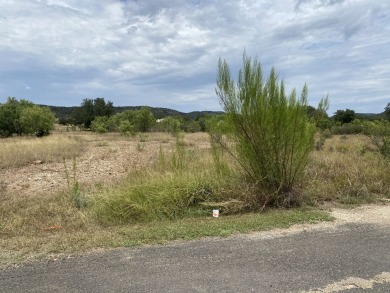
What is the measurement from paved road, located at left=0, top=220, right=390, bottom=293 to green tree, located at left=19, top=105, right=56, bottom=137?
178 feet

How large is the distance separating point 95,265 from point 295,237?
9.82 ft

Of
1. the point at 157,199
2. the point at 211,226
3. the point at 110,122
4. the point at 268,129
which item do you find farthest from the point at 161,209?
the point at 110,122

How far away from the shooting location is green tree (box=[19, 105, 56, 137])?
53.4m

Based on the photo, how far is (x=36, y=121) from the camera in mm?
53625

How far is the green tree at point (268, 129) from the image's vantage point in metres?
7.41

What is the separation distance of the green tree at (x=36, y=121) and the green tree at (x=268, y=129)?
52.3m

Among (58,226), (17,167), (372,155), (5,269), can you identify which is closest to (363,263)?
(5,269)

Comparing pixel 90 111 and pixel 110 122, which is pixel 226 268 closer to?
pixel 110 122

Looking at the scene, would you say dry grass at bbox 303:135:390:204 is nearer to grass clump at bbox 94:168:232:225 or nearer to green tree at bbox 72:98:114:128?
grass clump at bbox 94:168:232:225

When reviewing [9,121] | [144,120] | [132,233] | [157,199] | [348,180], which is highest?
[144,120]

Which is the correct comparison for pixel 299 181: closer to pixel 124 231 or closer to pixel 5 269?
pixel 124 231

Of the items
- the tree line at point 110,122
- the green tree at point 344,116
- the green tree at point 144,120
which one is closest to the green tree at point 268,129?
the tree line at point 110,122

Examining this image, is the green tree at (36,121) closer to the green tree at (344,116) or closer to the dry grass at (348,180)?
the green tree at (344,116)

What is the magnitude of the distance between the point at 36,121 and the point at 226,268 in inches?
2191
